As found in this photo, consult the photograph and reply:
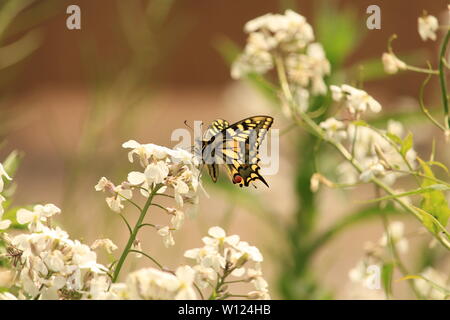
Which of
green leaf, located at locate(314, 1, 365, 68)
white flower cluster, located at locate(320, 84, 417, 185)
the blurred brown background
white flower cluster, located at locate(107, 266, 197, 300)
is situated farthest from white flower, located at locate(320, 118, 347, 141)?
the blurred brown background

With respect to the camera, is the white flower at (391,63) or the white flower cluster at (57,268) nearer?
the white flower cluster at (57,268)

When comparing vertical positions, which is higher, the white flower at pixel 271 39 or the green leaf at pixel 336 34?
the green leaf at pixel 336 34

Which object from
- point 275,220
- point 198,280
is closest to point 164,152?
point 198,280

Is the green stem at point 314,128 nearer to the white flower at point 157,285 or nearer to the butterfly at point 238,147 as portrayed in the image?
the butterfly at point 238,147

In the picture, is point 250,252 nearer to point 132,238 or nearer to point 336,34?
point 132,238

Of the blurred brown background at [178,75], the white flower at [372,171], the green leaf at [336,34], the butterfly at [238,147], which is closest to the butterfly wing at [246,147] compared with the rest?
the butterfly at [238,147]

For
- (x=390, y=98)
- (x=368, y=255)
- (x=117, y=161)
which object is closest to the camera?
(x=368, y=255)
